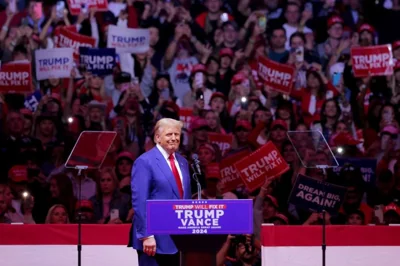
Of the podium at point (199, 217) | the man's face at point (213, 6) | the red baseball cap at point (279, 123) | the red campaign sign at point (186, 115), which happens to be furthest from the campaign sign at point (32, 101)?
the podium at point (199, 217)

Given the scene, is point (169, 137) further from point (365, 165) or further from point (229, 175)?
point (365, 165)

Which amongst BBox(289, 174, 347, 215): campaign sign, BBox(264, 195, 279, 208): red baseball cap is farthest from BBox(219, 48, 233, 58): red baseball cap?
BBox(289, 174, 347, 215): campaign sign

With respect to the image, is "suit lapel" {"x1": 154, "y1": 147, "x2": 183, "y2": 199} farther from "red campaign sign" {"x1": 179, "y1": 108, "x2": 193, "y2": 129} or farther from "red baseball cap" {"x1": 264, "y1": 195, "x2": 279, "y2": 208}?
"red campaign sign" {"x1": 179, "y1": 108, "x2": 193, "y2": 129}

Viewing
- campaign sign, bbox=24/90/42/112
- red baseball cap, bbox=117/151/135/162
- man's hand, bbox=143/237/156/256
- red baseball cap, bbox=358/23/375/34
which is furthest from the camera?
red baseball cap, bbox=358/23/375/34

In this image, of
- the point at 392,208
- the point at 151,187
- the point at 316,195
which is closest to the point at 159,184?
the point at 151,187

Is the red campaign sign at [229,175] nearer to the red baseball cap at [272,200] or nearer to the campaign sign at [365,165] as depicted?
the red baseball cap at [272,200]

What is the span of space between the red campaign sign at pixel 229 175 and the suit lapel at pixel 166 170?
3.47m

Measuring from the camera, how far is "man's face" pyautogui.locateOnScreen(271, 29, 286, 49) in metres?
12.2

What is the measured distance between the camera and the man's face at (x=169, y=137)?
253 inches

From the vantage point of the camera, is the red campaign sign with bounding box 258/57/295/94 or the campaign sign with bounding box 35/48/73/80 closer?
the campaign sign with bounding box 35/48/73/80

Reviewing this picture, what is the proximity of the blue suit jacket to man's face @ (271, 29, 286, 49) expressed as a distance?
19.4ft

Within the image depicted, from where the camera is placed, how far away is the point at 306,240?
8438 millimetres

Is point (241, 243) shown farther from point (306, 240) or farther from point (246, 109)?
point (246, 109)

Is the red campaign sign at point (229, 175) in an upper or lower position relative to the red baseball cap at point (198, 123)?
lower
